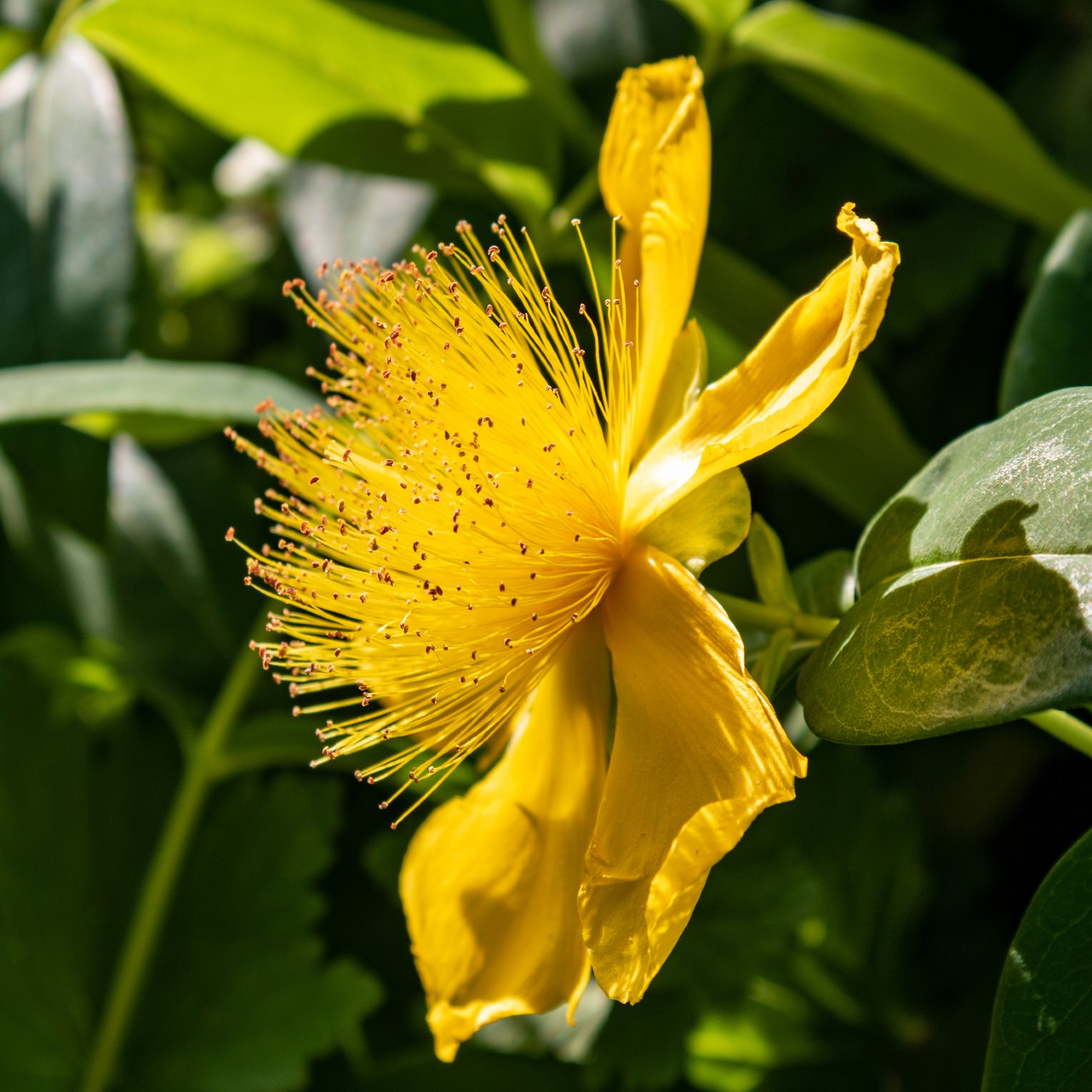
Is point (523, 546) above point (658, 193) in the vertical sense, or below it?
below

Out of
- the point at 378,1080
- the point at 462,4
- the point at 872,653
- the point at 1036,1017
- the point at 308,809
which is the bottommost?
the point at 378,1080

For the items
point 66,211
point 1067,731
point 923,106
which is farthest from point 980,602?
point 66,211

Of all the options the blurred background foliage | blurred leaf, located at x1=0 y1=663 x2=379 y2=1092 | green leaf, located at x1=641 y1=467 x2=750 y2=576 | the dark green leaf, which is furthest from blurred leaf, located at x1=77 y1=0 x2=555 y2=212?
blurred leaf, located at x1=0 y1=663 x2=379 y2=1092

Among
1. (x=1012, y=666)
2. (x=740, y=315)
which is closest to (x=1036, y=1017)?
(x=1012, y=666)

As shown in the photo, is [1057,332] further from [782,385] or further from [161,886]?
[161,886]

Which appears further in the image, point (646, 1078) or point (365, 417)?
point (646, 1078)

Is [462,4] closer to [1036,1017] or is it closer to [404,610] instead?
[404,610]

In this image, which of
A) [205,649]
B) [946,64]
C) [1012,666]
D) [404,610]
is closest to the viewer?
[1012,666]
